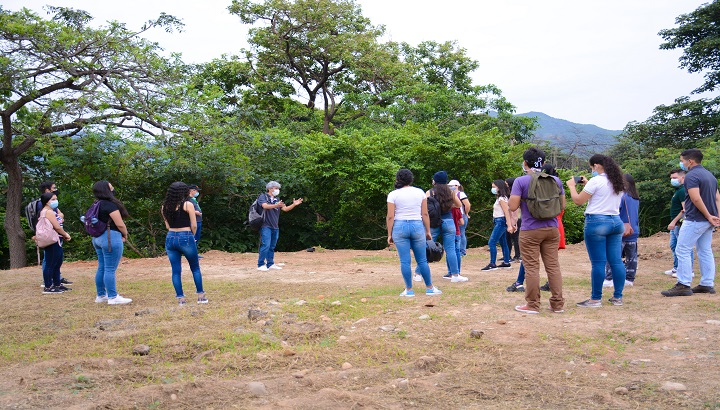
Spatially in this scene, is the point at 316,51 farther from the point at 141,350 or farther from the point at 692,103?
the point at 141,350

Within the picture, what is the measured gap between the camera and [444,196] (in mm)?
8289

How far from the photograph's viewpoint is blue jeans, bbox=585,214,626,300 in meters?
6.25

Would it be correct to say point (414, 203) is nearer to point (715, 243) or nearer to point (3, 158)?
point (715, 243)

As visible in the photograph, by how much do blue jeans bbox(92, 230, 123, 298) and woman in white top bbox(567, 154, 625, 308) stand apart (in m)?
5.56

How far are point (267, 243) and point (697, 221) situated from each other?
23.5 feet

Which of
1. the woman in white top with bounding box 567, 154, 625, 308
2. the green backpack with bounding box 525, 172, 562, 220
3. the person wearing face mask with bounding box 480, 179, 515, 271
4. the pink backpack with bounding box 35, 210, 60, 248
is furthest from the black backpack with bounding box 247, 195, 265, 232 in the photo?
the woman in white top with bounding box 567, 154, 625, 308

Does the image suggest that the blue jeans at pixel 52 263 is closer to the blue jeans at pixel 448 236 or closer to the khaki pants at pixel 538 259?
the blue jeans at pixel 448 236

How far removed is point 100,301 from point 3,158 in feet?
30.8

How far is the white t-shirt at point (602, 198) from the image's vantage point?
6.21 m

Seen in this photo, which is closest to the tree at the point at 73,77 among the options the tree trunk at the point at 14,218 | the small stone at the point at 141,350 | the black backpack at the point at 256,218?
the tree trunk at the point at 14,218

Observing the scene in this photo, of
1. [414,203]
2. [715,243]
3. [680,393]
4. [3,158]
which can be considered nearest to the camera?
[680,393]

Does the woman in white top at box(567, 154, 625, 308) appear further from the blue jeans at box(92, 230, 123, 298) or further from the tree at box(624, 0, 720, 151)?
the tree at box(624, 0, 720, 151)

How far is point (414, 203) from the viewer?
23.3ft

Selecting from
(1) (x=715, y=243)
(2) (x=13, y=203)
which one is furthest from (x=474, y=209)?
(2) (x=13, y=203)
